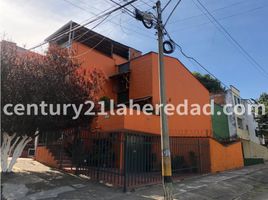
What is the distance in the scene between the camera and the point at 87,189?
10117 mm

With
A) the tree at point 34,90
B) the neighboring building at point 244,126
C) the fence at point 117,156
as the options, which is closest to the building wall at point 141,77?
the fence at point 117,156

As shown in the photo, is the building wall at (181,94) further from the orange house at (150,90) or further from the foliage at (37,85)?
the foliage at (37,85)

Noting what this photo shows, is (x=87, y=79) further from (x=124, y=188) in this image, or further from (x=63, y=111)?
(x=124, y=188)

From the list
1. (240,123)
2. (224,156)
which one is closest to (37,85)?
(224,156)

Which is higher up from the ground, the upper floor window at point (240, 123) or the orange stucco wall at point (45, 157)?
the upper floor window at point (240, 123)

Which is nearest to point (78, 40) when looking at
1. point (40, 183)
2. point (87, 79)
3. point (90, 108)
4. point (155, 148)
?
point (87, 79)

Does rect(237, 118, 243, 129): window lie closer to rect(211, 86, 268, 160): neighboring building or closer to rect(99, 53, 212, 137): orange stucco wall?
rect(211, 86, 268, 160): neighboring building

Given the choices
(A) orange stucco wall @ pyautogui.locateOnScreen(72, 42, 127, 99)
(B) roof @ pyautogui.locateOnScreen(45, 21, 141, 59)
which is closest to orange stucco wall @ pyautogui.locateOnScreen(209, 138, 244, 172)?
(A) orange stucco wall @ pyautogui.locateOnScreen(72, 42, 127, 99)

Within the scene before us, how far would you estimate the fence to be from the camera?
1078 centimetres

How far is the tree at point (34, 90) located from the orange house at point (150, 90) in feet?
12.9

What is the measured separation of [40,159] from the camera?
15.6 metres

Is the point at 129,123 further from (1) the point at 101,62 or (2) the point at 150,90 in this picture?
(1) the point at 101,62

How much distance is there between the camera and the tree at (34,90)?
10703 millimetres

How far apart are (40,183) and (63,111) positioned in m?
3.02
